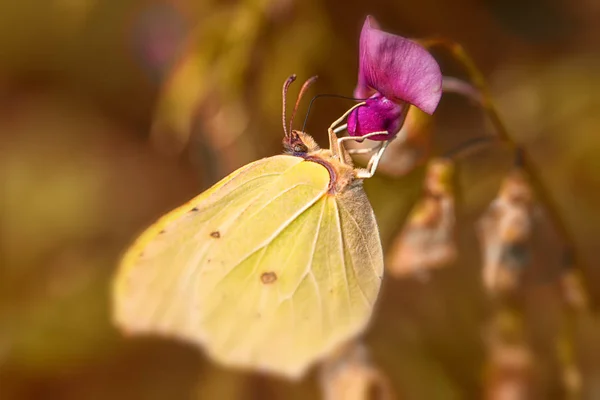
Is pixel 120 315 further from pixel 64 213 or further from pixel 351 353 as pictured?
pixel 64 213

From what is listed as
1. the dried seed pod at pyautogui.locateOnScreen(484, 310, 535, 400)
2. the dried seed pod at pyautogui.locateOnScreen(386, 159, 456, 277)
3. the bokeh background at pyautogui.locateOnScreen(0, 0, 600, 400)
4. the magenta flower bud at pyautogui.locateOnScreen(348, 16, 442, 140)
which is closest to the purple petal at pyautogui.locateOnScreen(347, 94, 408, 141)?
the magenta flower bud at pyautogui.locateOnScreen(348, 16, 442, 140)

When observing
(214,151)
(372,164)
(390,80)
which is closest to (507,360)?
(372,164)

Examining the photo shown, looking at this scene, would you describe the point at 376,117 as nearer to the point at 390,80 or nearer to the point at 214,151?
the point at 390,80

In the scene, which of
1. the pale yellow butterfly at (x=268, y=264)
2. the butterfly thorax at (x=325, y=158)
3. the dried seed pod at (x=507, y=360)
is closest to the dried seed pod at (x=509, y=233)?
the dried seed pod at (x=507, y=360)

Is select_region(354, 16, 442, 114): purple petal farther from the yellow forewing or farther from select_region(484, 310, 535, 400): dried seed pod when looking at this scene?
select_region(484, 310, 535, 400): dried seed pod

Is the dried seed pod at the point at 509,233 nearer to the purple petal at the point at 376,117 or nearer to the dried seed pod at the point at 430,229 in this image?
the dried seed pod at the point at 430,229

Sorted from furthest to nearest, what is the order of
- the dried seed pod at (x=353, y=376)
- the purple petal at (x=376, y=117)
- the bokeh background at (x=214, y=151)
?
the bokeh background at (x=214, y=151) < the dried seed pod at (x=353, y=376) < the purple petal at (x=376, y=117)

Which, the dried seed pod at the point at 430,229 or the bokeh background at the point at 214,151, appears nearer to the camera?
the dried seed pod at the point at 430,229
